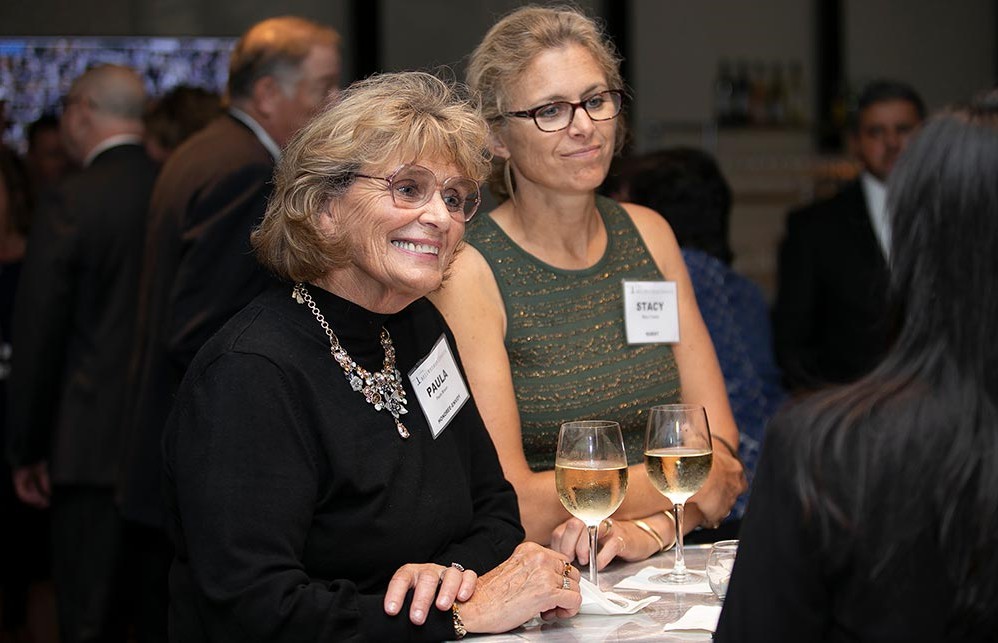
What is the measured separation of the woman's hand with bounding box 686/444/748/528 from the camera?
240 centimetres

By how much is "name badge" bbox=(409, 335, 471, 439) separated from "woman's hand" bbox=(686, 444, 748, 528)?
53cm

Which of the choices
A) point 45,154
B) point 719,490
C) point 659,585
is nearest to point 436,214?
point 659,585

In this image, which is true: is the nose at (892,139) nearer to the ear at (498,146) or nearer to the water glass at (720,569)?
the ear at (498,146)

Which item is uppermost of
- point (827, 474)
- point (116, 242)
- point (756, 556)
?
point (827, 474)

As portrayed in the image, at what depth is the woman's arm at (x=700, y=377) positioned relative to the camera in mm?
2430

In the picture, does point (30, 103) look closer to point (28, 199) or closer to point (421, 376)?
point (28, 199)

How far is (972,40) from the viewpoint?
8.78 meters

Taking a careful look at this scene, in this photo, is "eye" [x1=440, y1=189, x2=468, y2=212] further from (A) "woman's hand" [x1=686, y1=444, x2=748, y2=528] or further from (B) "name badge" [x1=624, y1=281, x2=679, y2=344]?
(A) "woman's hand" [x1=686, y1=444, x2=748, y2=528]

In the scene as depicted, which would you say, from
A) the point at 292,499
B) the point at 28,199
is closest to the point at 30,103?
the point at 28,199

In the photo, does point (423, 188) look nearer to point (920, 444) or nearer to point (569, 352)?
point (569, 352)

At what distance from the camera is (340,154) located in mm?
1943

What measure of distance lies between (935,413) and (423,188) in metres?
1.05

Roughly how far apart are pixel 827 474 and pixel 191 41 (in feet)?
20.3

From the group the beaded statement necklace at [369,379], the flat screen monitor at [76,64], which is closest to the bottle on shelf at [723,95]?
the flat screen monitor at [76,64]
